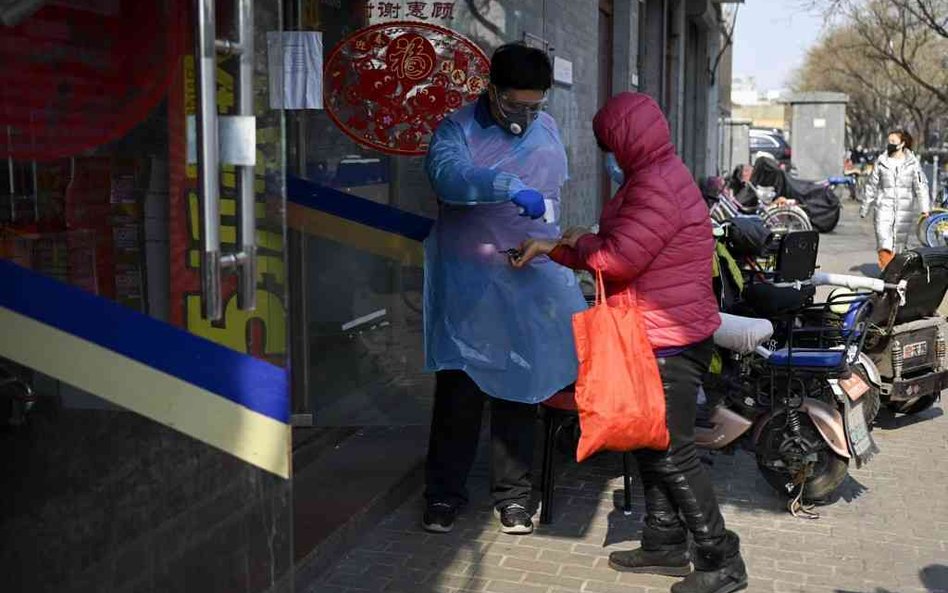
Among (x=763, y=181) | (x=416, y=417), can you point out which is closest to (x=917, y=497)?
(x=416, y=417)

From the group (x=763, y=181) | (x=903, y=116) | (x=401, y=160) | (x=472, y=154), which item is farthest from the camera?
(x=903, y=116)

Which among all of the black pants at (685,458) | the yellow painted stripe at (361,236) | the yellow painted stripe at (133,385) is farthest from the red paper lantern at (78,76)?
the yellow painted stripe at (361,236)

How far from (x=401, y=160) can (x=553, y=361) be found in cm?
136

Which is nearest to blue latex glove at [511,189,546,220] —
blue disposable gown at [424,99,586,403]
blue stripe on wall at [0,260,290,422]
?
blue disposable gown at [424,99,586,403]

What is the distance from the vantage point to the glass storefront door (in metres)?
2.76

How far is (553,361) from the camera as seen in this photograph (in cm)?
479

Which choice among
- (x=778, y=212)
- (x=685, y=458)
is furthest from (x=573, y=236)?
(x=778, y=212)

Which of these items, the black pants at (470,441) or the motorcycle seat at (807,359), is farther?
the motorcycle seat at (807,359)

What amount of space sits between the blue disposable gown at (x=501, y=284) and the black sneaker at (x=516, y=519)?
0.49 m

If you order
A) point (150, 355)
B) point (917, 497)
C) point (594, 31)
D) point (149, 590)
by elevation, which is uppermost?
point (594, 31)

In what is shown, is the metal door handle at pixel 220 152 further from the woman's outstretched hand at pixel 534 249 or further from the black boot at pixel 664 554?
the black boot at pixel 664 554

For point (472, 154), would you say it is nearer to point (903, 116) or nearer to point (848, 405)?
point (848, 405)

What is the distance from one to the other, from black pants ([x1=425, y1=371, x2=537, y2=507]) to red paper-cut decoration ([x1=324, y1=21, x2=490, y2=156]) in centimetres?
130

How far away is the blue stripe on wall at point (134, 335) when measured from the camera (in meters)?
2.76
